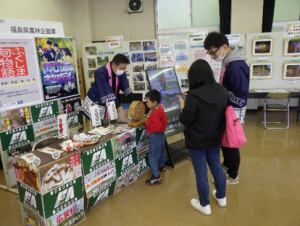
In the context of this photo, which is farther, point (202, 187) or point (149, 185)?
point (149, 185)

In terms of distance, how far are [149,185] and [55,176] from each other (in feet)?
3.97

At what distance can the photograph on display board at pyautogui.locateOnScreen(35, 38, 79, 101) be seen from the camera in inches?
113

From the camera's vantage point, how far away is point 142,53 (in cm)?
530

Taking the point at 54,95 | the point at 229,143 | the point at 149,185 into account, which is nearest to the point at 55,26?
the point at 54,95

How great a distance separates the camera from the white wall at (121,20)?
6777 millimetres

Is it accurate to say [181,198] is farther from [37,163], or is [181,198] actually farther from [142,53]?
[142,53]

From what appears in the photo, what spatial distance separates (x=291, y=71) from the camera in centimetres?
512

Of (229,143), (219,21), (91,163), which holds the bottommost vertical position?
(91,163)

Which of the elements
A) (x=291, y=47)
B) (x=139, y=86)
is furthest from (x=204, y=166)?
(x=291, y=47)

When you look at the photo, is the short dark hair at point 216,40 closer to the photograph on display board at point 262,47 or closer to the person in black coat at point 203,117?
the person in black coat at point 203,117

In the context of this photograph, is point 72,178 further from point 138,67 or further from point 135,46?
point 135,46

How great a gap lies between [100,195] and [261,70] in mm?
4570

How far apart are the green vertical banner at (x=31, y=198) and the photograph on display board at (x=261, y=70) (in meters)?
4.98

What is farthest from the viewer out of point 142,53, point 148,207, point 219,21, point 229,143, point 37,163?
point 219,21
